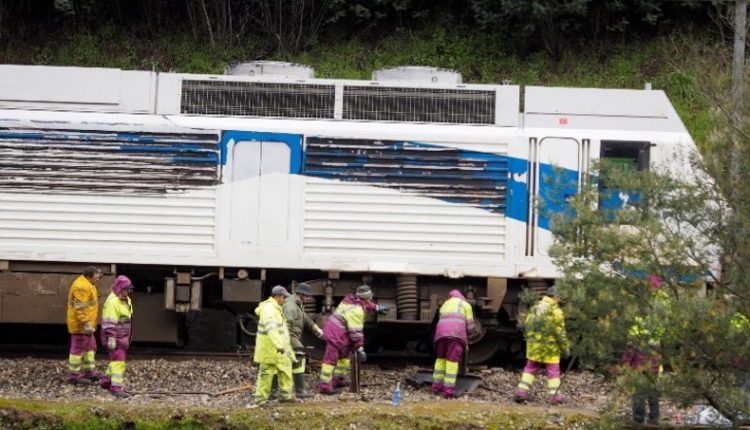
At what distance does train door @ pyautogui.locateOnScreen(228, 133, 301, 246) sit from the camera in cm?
1527

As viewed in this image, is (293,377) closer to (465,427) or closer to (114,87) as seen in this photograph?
(465,427)

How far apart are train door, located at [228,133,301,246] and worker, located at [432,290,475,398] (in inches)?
103

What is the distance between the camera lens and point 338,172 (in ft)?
50.3

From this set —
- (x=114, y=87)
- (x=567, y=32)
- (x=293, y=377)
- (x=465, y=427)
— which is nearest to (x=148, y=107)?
(x=114, y=87)

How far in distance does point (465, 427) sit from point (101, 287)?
5546mm

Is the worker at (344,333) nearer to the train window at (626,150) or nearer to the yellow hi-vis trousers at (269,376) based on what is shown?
the yellow hi-vis trousers at (269,376)

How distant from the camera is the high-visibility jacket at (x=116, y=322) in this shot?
13.5m

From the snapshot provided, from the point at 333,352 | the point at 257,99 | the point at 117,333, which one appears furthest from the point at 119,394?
the point at 257,99

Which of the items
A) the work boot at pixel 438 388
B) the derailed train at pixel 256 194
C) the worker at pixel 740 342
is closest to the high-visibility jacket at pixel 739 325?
the worker at pixel 740 342

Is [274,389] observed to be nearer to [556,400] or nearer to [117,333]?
[117,333]

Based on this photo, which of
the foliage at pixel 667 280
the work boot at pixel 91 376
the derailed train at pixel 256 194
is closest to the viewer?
the foliage at pixel 667 280

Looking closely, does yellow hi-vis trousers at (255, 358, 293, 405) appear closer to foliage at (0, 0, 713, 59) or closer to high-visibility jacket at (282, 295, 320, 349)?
high-visibility jacket at (282, 295, 320, 349)

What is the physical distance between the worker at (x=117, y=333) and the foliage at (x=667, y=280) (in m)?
5.68

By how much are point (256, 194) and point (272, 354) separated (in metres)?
3.20
